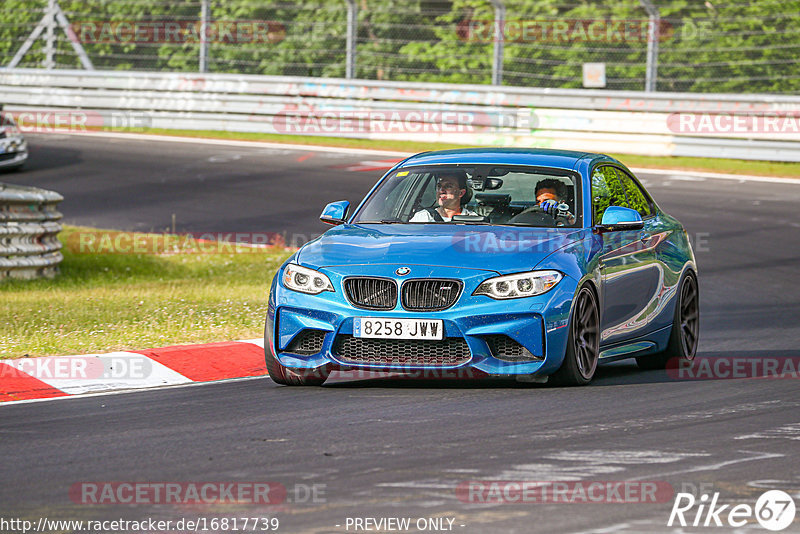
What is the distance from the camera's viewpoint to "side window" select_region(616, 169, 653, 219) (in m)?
10.1

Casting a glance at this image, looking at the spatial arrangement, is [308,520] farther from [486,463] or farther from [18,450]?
[18,450]

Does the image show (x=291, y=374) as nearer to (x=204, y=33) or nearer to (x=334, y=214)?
(x=334, y=214)

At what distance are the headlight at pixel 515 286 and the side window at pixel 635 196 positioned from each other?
2.09 metres

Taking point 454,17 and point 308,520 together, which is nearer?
point 308,520

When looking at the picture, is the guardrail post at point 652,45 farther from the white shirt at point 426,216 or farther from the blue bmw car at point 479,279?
the white shirt at point 426,216

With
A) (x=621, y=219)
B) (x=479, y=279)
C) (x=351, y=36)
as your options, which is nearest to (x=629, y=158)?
(x=351, y=36)

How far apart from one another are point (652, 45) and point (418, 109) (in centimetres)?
444

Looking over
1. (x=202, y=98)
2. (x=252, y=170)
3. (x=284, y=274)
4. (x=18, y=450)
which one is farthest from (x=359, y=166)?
(x=18, y=450)

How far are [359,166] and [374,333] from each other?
16.2 m

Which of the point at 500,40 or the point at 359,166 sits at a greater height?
the point at 500,40

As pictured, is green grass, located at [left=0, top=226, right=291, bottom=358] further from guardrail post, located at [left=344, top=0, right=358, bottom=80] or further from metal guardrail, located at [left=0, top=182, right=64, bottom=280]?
guardrail post, located at [left=344, top=0, right=358, bottom=80]

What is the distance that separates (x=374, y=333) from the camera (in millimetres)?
8094

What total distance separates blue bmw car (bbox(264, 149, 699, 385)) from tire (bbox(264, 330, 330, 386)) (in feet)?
0.04

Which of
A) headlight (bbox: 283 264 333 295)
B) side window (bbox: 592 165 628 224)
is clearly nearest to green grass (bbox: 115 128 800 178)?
side window (bbox: 592 165 628 224)
